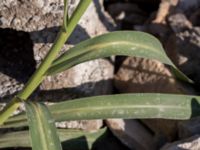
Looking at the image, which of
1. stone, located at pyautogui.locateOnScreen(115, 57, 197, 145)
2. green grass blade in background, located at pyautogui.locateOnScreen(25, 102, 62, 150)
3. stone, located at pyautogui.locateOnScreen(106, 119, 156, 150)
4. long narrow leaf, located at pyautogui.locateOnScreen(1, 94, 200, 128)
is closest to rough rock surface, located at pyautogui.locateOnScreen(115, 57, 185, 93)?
stone, located at pyautogui.locateOnScreen(115, 57, 197, 145)

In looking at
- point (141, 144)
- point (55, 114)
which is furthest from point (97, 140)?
point (55, 114)

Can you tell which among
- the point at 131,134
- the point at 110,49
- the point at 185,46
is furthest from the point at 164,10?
the point at 110,49

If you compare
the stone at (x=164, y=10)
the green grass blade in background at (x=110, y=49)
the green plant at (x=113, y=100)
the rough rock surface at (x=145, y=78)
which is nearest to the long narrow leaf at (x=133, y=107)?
the green plant at (x=113, y=100)

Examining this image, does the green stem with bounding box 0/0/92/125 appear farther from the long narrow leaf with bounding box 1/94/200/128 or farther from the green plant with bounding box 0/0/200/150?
the long narrow leaf with bounding box 1/94/200/128

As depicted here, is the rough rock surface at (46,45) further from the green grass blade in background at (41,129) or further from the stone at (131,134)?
the green grass blade in background at (41,129)

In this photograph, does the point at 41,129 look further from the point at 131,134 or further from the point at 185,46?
the point at 185,46
